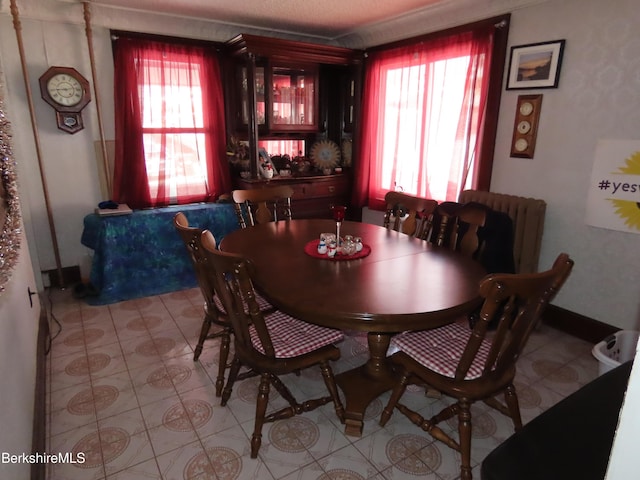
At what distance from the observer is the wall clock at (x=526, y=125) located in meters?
2.94

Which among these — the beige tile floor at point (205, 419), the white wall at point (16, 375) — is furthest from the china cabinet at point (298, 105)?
the white wall at point (16, 375)

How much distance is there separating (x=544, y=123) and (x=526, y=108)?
177 mm

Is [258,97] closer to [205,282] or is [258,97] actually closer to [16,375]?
[205,282]

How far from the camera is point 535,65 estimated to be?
9.50 ft

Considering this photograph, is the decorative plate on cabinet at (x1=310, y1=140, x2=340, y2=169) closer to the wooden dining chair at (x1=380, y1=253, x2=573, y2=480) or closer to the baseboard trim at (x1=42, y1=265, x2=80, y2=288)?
the baseboard trim at (x1=42, y1=265, x2=80, y2=288)

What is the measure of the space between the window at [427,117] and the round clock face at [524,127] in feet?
0.71

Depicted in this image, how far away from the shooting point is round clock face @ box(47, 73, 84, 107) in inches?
129

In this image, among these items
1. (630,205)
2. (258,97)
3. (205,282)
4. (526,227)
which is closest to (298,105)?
(258,97)

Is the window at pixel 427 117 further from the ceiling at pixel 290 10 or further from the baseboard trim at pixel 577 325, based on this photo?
the baseboard trim at pixel 577 325

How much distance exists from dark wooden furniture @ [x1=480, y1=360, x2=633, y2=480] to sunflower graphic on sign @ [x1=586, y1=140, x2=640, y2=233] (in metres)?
1.71

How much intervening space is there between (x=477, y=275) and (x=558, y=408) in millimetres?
702

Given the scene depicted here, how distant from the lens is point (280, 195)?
3.22m

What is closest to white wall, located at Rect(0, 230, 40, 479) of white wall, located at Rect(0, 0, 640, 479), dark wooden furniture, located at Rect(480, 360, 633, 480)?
dark wooden furniture, located at Rect(480, 360, 633, 480)

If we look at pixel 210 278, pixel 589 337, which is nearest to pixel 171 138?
pixel 210 278
